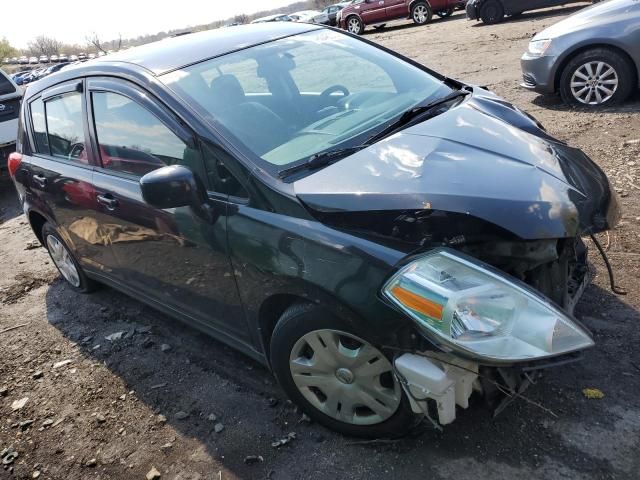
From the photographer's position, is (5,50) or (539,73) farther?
(5,50)

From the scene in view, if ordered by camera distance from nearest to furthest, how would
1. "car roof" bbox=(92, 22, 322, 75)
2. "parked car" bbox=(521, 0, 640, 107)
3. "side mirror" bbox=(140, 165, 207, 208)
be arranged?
"side mirror" bbox=(140, 165, 207, 208) → "car roof" bbox=(92, 22, 322, 75) → "parked car" bbox=(521, 0, 640, 107)

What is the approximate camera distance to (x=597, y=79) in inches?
243

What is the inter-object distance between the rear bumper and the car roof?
12.7 feet

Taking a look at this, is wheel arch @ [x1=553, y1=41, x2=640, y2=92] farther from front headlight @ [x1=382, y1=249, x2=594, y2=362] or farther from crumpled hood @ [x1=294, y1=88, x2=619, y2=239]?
front headlight @ [x1=382, y1=249, x2=594, y2=362]

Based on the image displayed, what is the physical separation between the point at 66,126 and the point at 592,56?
5553mm

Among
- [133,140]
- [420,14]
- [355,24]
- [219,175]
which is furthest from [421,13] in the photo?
[219,175]

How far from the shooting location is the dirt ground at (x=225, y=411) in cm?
226

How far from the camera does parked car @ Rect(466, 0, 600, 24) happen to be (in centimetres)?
1469

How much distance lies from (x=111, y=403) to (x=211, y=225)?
1.37 metres

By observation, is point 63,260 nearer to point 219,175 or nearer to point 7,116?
point 219,175

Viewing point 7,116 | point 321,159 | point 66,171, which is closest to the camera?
point 321,159

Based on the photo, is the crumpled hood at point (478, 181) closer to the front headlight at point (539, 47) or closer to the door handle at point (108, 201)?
the door handle at point (108, 201)

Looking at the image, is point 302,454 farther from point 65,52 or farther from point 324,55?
point 65,52

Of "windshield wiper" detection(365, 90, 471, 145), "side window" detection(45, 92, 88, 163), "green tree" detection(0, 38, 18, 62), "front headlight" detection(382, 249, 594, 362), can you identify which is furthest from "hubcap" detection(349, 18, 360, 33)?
"green tree" detection(0, 38, 18, 62)
